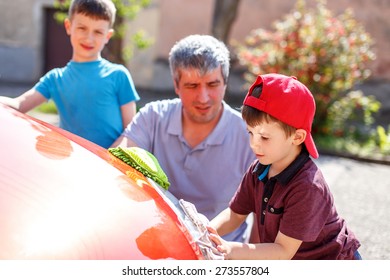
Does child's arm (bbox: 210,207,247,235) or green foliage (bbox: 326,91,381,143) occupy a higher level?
child's arm (bbox: 210,207,247,235)

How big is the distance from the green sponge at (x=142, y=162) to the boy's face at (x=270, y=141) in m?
0.34

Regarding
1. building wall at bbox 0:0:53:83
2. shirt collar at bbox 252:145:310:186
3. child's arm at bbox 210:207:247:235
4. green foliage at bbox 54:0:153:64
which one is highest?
shirt collar at bbox 252:145:310:186

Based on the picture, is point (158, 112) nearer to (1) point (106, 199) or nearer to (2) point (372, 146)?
(1) point (106, 199)

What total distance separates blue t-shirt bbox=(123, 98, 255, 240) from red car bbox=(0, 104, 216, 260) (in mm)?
938

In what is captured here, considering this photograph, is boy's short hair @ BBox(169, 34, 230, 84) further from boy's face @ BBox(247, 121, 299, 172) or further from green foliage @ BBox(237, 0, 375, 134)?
green foliage @ BBox(237, 0, 375, 134)

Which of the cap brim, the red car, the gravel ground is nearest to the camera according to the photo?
the red car

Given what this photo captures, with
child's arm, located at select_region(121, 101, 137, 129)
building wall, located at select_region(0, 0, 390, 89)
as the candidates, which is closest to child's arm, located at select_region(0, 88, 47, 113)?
child's arm, located at select_region(121, 101, 137, 129)

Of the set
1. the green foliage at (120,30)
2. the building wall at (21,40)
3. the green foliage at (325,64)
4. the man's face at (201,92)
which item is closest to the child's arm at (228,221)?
the man's face at (201,92)

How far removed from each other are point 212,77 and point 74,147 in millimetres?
969

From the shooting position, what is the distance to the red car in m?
1.38

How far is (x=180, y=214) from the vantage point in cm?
180

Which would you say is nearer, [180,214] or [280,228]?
[180,214]
